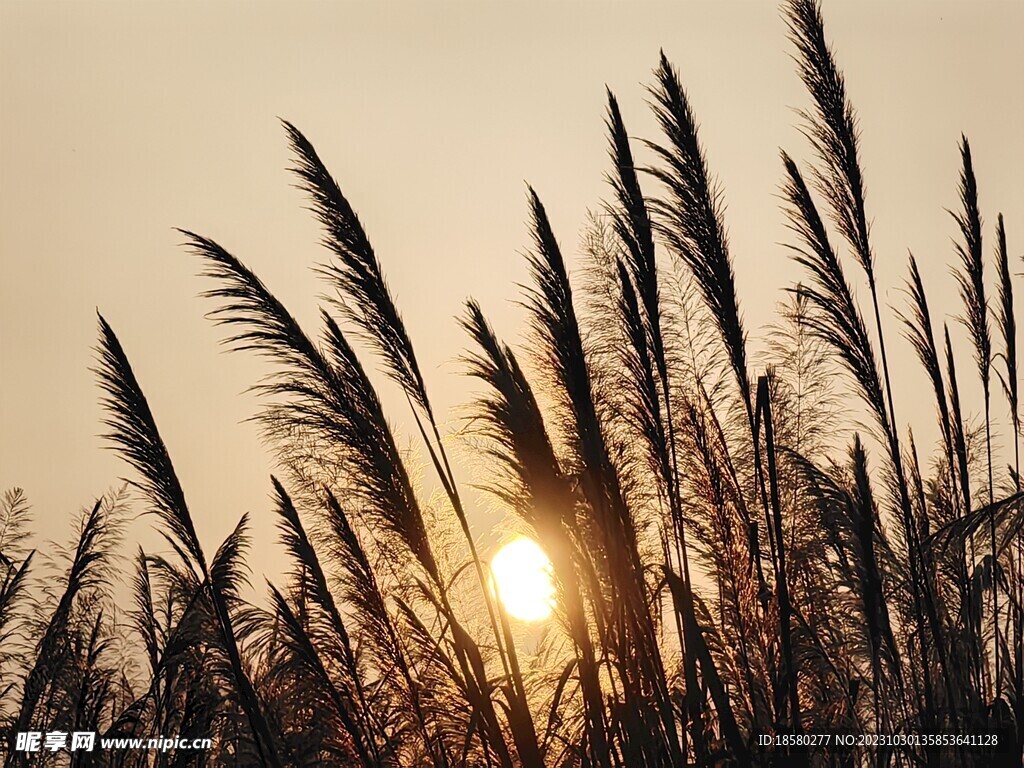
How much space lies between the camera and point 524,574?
3.38 meters

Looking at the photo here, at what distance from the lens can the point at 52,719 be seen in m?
7.25

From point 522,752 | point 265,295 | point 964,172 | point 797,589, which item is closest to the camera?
point 522,752

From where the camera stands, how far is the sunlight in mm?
3246

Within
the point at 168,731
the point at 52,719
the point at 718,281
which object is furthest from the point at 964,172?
the point at 52,719

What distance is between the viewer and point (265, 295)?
10.2ft

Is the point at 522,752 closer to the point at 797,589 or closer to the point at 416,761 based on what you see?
the point at 416,761

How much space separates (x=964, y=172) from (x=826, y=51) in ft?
3.46

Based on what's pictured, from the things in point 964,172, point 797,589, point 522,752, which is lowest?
point 522,752

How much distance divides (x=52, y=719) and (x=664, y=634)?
16.2 ft

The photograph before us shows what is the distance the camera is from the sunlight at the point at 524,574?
128 inches

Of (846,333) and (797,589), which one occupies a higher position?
(846,333)

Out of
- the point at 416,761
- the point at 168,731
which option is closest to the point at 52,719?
the point at 168,731

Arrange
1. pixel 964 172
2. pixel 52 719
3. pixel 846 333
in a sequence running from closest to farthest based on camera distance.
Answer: pixel 846 333
pixel 964 172
pixel 52 719

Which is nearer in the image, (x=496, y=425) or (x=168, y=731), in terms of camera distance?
(x=496, y=425)
